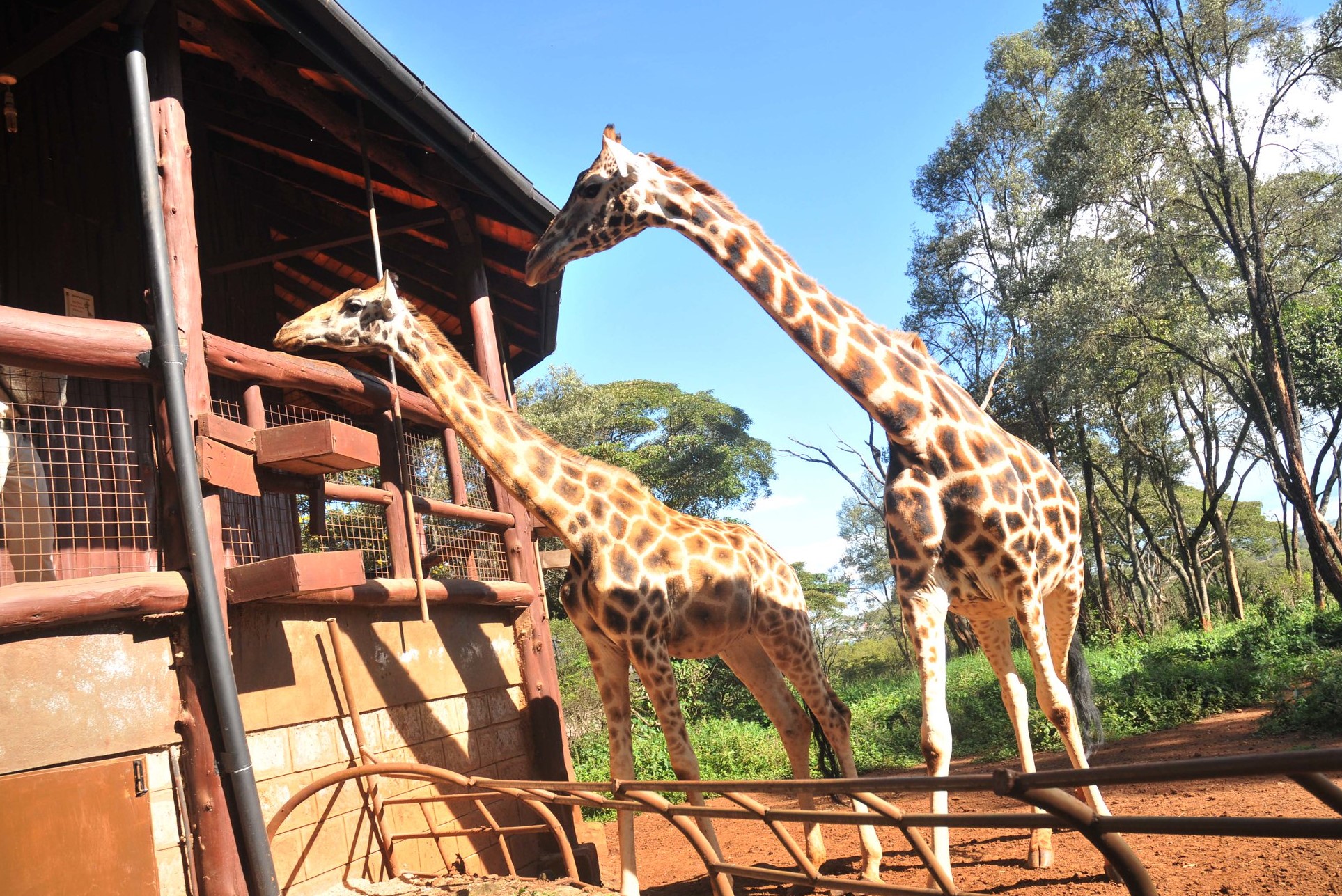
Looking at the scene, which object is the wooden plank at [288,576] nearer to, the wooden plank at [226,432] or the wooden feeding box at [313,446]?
the wooden feeding box at [313,446]

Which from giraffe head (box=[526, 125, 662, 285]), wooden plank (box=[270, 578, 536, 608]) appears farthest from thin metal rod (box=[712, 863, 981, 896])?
giraffe head (box=[526, 125, 662, 285])

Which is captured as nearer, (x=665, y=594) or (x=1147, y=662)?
(x=665, y=594)

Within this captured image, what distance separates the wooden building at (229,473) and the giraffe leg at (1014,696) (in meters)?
3.37

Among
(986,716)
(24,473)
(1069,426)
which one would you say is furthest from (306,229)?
(1069,426)

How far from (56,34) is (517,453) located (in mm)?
3575

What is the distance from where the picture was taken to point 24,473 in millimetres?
6281

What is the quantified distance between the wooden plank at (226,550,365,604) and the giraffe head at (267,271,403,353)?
1.77 metres

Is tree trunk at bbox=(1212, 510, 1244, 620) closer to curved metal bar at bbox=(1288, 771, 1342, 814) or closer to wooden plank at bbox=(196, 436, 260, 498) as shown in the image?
wooden plank at bbox=(196, 436, 260, 498)

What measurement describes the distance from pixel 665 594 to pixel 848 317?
199 centimetres

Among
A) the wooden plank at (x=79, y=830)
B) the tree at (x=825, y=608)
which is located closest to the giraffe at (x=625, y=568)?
the wooden plank at (x=79, y=830)

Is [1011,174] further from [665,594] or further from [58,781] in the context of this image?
[58,781]

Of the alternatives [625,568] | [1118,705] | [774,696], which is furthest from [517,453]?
[1118,705]

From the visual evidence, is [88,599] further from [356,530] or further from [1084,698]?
[1084,698]

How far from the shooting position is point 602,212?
5.96 m
